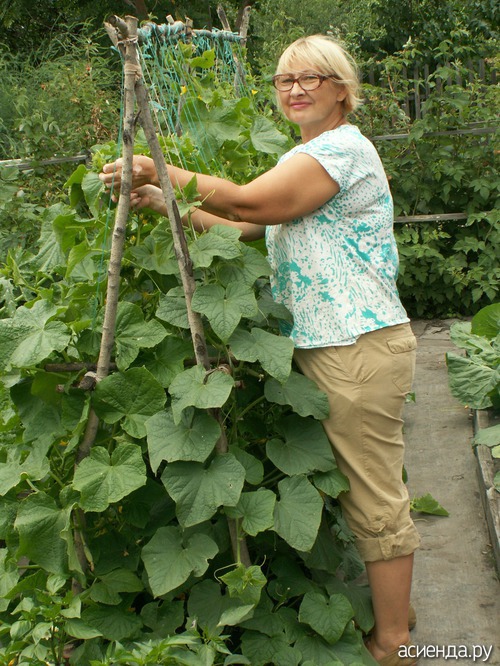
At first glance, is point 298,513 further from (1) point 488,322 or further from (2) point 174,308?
(1) point 488,322

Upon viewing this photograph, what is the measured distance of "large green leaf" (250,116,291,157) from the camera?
3.02 m

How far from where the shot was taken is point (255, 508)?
2256mm

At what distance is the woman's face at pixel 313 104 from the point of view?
248 cm

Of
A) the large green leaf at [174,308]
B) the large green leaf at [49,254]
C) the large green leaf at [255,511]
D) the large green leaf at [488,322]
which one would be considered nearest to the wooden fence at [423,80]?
the large green leaf at [488,322]

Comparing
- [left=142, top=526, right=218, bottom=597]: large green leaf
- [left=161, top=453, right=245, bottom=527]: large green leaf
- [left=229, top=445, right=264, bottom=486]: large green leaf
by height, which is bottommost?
[left=142, top=526, right=218, bottom=597]: large green leaf

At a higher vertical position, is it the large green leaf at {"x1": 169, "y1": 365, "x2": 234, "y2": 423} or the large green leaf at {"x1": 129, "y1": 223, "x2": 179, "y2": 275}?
the large green leaf at {"x1": 129, "y1": 223, "x2": 179, "y2": 275}

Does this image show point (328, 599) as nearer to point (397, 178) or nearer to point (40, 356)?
point (40, 356)

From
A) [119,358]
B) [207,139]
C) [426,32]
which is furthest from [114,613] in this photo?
[426,32]

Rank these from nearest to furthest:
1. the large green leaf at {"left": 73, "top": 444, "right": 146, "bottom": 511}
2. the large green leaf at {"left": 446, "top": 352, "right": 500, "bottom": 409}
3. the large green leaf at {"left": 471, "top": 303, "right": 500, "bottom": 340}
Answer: the large green leaf at {"left": 73, "top": 444, "right": 146, "bottom": 511}, the large green leaf at {"left": 446, "top": 352, "right": 500, "bottom": 409}, the large green leaf at {"left": 471, "top": 303, "right": 500, "bottom": 340}

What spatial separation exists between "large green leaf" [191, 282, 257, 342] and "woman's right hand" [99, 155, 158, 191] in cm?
34

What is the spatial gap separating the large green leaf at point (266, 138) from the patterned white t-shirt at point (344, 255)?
550mm

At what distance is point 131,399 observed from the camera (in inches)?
89.4

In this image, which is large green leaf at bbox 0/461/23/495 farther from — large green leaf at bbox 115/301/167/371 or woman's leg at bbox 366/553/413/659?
woman's leg at bbox 366/553/413/659

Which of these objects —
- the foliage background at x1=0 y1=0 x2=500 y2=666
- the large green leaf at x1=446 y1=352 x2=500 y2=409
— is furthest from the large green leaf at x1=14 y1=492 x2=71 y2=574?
the large green leaf at x1=446 y1=352 x2=500 y2=409
